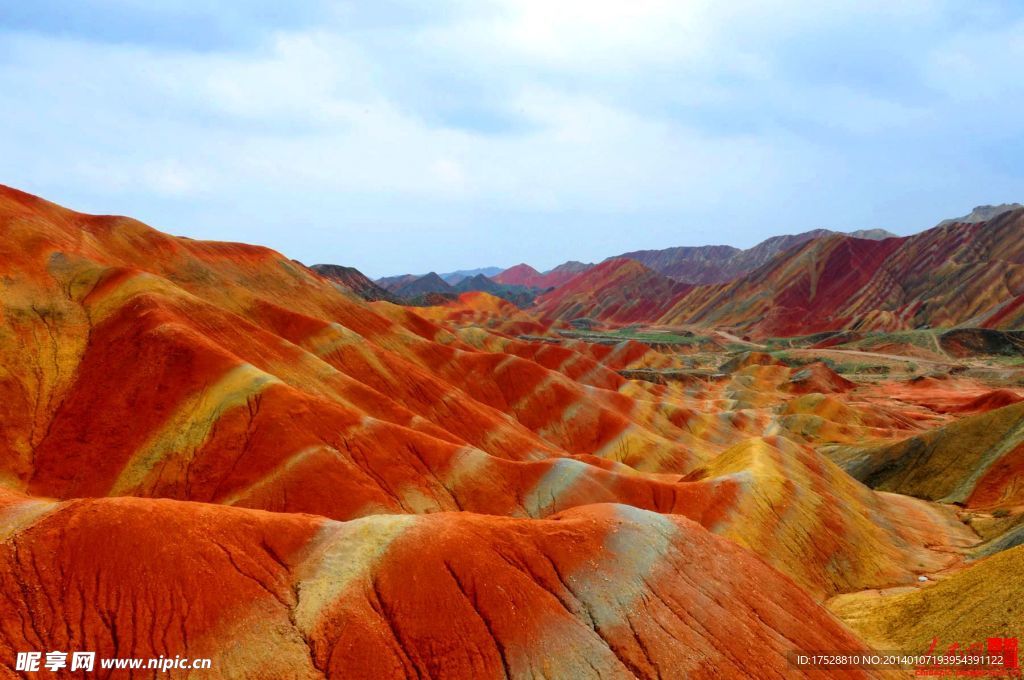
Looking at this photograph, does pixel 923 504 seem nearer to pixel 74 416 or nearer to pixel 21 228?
pixel 74 416

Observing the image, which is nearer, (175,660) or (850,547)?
(175,660)

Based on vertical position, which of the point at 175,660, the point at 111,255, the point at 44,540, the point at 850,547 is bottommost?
the point at 850,547

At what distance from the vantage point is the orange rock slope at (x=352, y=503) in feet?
64.7

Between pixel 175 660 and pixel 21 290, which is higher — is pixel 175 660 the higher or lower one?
the lower one

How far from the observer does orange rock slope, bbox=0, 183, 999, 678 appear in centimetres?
1972

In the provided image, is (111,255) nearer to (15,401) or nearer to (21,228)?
(21,228)

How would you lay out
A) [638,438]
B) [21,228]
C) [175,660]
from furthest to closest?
[638,438] → [21,228] → [175,660]

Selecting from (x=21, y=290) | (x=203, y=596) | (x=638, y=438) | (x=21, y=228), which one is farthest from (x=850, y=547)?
(x=21, y=228)

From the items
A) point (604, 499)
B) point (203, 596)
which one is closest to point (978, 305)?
point (604, 499)

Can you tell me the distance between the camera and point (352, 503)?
1441 inches

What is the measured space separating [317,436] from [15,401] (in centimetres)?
2176

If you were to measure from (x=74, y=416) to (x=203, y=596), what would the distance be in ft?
98.8

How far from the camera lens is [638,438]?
7362 centimetres

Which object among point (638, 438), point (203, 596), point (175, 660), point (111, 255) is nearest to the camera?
point (175, 660)
